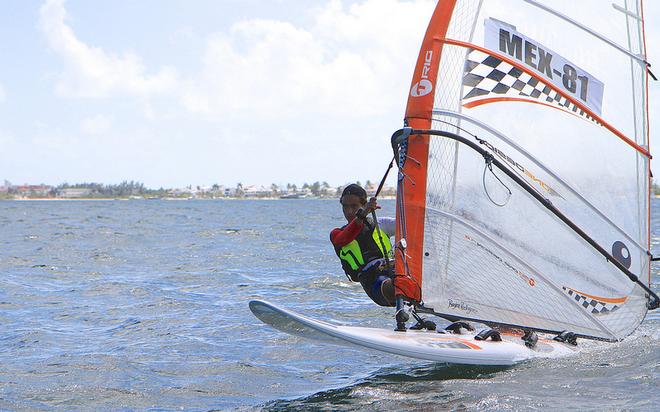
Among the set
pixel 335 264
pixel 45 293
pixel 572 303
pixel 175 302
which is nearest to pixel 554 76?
pixel 572 303

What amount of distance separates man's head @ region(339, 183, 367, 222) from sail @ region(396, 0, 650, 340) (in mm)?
368

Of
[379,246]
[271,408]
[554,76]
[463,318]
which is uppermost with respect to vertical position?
[554,76]

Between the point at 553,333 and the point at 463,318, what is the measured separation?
2.89 feet

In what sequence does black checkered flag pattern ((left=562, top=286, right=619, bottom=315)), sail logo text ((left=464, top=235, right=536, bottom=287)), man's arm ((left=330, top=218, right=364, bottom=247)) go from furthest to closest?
1. black checkered flag pattern ((left=562, top=286, right=619, bottom=315))
2. sail logo text ((left=464, top=235, right=536, bottom=287))
3. man's arm ((left=330, top=218, right=364, bottom=247))

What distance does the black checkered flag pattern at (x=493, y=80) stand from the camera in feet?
21.4

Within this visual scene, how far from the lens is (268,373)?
22.2 ft

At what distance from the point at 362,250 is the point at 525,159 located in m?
1.59

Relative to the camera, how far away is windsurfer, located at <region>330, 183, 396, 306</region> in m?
6.77

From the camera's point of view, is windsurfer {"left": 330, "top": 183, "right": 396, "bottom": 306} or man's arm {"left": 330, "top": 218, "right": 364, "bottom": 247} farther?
windsurfer {"left": 330, "top": 183, "right": 396, "bottom": 306}

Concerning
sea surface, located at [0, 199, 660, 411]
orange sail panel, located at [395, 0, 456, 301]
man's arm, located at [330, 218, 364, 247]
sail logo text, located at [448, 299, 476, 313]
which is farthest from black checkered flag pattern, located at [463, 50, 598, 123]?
sea surface, located at [0, 199, 660, 411]

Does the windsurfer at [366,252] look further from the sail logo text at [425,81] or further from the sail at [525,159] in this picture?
the sail logo text at [425,81]

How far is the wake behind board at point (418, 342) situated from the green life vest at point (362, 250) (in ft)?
2.35

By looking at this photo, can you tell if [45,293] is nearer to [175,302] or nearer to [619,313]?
[175,302]

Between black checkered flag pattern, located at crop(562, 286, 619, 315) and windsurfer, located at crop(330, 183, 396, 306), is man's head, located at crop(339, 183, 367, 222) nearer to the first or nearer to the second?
windsurfer, located at crop(330, 183, 396, 306)
